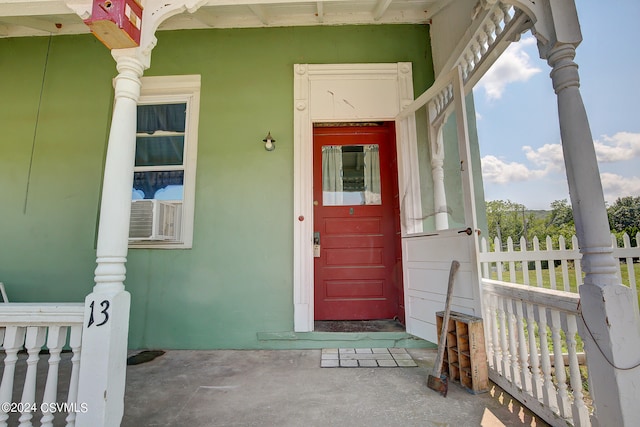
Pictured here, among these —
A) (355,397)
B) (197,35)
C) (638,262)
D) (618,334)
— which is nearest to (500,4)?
(618,334)

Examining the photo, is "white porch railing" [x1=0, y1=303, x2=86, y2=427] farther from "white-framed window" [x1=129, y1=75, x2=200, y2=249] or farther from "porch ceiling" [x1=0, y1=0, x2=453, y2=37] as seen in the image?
"porch ceiling" [x1=0, y1=0, x2=453, y2=37]

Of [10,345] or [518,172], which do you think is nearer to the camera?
[10,345]

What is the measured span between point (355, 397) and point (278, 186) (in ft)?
6.55

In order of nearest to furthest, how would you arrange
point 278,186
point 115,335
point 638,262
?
point 115,335 → point 638,262 → point 278,186

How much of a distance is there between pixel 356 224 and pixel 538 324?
1.89 metres

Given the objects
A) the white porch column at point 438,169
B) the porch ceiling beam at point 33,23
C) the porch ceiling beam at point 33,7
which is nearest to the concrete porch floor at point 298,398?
the white porch column at point 438,169

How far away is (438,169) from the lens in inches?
114

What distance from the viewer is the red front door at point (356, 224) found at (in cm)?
312

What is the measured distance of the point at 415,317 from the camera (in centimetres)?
263

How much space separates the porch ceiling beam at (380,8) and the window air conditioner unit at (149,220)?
3.03 meters

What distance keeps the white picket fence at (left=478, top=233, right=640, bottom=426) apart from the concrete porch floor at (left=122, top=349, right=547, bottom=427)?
0.44ft

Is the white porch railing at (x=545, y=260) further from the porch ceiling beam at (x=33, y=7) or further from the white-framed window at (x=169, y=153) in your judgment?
the porch ceiling beam at (x=33, y=7)

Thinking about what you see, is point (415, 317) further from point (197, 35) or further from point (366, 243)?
point (197, 35)

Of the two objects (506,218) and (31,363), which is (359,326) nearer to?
(31,363)
